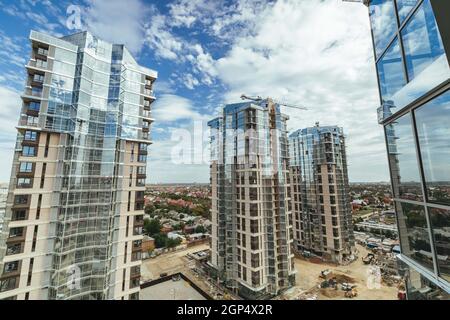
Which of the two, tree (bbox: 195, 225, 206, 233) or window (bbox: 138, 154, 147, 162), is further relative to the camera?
tree (bbox: 195, 225, 206, 233)

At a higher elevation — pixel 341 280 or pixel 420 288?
pixel 420 288

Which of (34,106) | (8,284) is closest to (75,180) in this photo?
(34,106)

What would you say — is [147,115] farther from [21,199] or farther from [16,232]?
[16,232]

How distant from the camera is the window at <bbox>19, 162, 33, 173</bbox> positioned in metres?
3.65

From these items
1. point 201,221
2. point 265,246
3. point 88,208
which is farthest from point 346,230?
point 88,208

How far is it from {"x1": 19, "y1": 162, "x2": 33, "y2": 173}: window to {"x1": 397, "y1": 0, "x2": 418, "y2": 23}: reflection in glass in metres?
5.45

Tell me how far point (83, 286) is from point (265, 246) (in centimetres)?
487

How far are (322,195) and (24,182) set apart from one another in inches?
417

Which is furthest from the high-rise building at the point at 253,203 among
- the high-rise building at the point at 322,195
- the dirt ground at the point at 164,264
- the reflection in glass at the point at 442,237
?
the reflection in glass at the point at 442,237

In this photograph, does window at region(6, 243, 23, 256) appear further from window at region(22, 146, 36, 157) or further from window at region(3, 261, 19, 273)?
window at region(22, 146, 36, 157)

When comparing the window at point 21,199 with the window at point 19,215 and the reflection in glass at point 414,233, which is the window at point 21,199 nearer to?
the window at point 19,215

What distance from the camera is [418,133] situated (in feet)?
4.04

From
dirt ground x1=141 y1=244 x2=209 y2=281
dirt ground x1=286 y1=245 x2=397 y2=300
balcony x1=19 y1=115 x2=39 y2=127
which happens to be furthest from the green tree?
balcony x1=19 y1=115 x2=39 y2=127

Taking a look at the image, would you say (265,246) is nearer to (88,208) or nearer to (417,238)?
(88,208)
